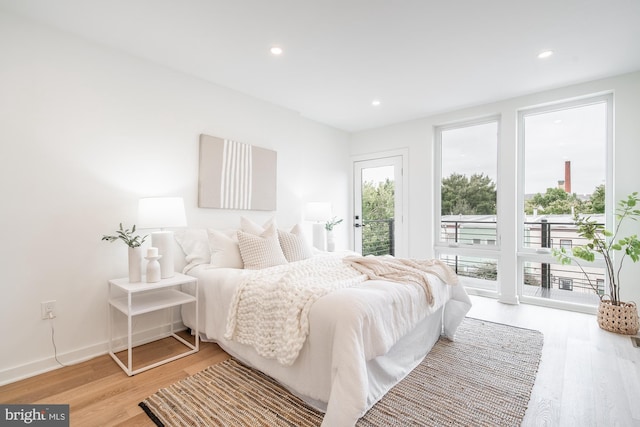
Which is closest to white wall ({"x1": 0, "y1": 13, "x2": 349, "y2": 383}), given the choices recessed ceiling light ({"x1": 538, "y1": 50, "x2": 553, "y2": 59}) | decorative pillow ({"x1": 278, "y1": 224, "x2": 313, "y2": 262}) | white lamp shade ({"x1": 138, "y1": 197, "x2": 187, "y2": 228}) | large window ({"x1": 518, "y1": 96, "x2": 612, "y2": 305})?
white lamp shade ({"x1": 138, "y1": 197, "x2": 187, "y2": 228})

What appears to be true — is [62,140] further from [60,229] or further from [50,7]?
[50,7]

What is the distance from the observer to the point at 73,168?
7.54 ft

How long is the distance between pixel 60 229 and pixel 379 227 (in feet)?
13.1

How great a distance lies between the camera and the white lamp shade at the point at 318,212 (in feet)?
13.1

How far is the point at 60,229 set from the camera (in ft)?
7.34

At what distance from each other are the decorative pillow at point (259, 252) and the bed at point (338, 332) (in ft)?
0.31

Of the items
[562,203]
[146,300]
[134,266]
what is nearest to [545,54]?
[562,203]

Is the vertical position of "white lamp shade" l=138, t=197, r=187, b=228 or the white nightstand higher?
"white lamp shade" l=138, t=197, r=187, b=228

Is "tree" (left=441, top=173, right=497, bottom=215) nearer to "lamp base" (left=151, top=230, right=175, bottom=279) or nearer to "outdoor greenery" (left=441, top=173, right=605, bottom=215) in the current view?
"outdoor greenery" (left=441, top=173, right=605, bottom=215)

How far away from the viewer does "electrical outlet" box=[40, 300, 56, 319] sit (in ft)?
7.08

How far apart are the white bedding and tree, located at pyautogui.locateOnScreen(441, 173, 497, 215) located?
2.09m

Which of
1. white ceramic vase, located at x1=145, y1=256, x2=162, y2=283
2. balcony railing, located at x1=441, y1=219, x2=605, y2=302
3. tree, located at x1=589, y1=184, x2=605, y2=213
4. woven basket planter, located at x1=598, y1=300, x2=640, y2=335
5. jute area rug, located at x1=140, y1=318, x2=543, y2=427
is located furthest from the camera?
balcony railing, located at x1=441, y1=219, x2=605, y2=302

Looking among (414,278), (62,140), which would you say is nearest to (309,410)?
(414,278)

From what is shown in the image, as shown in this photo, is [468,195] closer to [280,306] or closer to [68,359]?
[280,306]
